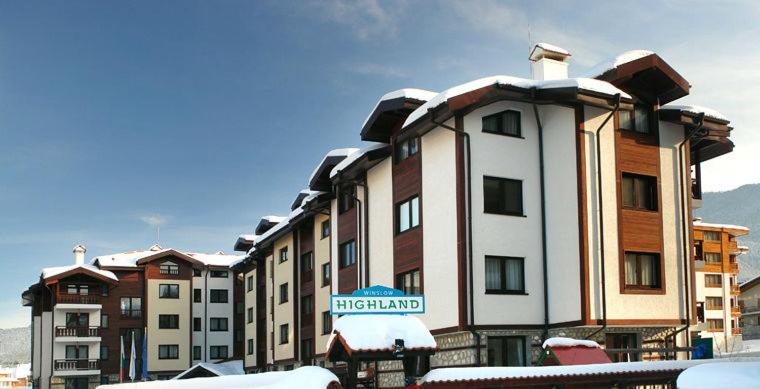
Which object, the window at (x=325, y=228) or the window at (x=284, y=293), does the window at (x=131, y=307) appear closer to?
the window at (x=284, y=293)

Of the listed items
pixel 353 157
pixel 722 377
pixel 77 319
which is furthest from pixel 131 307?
pixel 722 377

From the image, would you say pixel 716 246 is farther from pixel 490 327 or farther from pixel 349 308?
pixel 349 308

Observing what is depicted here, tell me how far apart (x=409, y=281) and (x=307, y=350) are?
632 inches

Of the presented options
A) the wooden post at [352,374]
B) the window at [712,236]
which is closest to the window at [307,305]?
the wooden post at [352,374]

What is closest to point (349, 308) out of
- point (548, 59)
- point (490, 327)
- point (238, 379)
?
point (238, 379)

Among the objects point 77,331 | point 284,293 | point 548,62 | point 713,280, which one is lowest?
point 77,331

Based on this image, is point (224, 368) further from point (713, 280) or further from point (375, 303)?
point (713, 280)

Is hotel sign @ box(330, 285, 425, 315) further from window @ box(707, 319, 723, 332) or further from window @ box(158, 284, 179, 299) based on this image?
window @ box(707, 319, 723, 332)

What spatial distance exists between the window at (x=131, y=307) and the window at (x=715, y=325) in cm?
5714

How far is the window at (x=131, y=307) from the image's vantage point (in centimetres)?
6894

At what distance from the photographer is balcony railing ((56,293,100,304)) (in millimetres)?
65625

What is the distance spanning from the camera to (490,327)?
2623cm

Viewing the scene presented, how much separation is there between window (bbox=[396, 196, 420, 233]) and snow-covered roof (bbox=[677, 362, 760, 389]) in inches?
656

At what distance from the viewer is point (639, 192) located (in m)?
27.9
